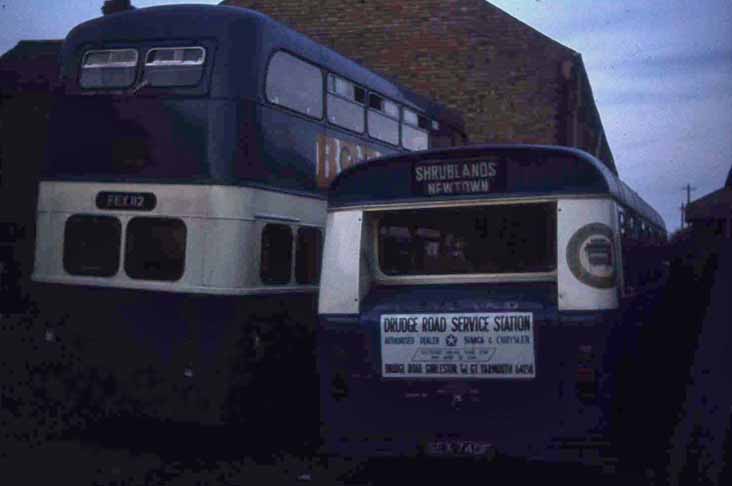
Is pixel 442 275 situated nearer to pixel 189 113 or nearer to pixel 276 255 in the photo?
pixel 276 255

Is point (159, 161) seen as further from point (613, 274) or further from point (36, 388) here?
point (613, 274)

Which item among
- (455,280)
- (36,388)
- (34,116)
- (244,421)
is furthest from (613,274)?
(34,116)

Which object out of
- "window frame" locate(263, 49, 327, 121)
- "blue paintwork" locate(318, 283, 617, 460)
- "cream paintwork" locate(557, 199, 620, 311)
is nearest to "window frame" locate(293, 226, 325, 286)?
"window frame" locate(263, 49, 327, 121)

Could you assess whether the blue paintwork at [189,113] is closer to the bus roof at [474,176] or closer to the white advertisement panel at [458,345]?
the bus roof at [474,176]

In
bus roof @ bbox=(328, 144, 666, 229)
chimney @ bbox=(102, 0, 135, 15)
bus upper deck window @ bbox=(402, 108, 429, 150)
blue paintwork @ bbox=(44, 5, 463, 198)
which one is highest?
chimney @ bbox=(102, 0, 135, 15)

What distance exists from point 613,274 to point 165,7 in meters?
5.21

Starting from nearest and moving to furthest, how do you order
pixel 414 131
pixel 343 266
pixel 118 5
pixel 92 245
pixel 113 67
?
pixel 343 266 → pixel 92 245 → pixel 113 67 → pixel 414 131 → pixel 118 5

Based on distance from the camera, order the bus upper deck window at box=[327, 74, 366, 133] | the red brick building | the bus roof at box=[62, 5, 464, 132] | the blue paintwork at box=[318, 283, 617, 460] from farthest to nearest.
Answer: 1. the red brick building
2. the bus upper deck window at box=[327, 74, 366, 133]
3. the bus roof at box=[62, 5, 464, 132]
4. the blue paintwork at box=[318, 283, 617, 460]

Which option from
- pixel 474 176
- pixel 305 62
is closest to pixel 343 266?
pixel 474 176

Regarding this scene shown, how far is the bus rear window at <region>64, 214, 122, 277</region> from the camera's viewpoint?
866cm

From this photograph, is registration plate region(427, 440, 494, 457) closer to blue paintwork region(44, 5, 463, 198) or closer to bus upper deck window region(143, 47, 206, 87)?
blue paintwork region(44, 5, 463, 198)

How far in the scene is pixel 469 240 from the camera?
24.1 ft

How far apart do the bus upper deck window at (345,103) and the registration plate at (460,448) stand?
463cm

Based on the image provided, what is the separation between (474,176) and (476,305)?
1.02 m
